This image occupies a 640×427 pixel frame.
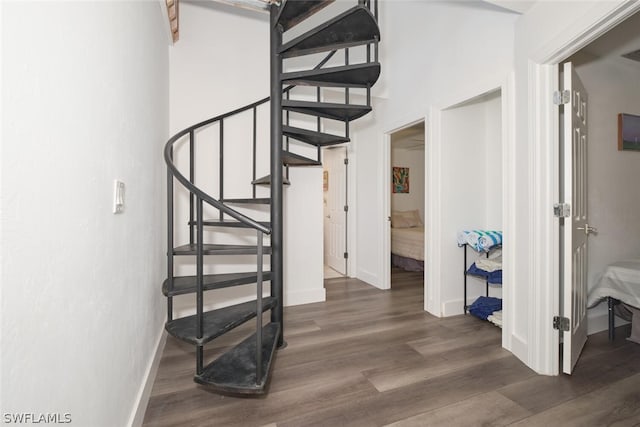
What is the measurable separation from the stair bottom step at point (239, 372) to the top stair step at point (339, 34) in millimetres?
2100

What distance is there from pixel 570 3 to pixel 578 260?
164 centimetres

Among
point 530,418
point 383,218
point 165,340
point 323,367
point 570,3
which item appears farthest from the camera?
point 383,218

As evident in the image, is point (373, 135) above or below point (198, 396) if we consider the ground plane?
above

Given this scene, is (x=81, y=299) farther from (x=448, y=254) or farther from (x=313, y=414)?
(x=448, y=254)

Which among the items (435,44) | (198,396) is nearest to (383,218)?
(435,44)

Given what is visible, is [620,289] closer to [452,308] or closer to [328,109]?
[452,308]

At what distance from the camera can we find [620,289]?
91.4 inches

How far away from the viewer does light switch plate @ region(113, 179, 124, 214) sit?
1.22 m

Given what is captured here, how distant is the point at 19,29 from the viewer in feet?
2.17

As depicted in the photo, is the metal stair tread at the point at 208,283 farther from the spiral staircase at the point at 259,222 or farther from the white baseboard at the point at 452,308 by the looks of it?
the white baseboard at the point at 452,308

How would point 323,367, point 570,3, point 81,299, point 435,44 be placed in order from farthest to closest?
point 435,44 < point 323,367 < point 570,3 < point 81,299

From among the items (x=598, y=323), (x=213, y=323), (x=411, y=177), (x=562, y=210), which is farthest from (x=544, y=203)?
(x=411, y=177)

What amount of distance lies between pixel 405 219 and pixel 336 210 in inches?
67.0

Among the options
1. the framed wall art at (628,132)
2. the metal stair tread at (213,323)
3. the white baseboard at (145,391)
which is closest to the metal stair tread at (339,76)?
the metal stair tread at (213,323)
